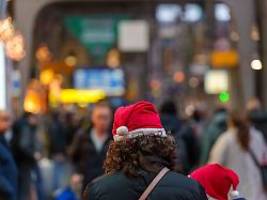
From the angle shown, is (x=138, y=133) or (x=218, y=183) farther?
(x=218, y=183)

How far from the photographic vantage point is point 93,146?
9.33 metres

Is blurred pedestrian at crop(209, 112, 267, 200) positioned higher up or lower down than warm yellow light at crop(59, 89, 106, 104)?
higher up

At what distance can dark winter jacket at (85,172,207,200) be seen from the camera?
444 centimetres

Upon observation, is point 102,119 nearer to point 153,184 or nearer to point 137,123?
point 137,123

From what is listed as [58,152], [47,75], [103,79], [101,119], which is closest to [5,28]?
[101,119]

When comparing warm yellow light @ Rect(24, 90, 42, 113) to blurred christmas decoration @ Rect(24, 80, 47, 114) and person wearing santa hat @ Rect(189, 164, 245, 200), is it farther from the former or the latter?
person wearing santa hat @ Rect(189, 164, 245, 200)

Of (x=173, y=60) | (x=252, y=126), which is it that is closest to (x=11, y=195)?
(x=252, y=126)

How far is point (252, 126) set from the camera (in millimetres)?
10406

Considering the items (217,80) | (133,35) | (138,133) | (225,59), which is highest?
(133,35)

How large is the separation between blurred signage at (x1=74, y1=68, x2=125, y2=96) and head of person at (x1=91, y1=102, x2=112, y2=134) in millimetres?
24098

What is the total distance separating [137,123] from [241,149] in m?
5.34

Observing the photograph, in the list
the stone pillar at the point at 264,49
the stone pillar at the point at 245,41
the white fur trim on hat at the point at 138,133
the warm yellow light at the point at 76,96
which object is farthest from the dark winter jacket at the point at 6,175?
the warm yellow light at the point at 76,96

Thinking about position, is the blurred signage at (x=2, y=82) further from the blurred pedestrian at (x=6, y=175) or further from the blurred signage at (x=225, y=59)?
the blurred signage at (x=225, y=59)

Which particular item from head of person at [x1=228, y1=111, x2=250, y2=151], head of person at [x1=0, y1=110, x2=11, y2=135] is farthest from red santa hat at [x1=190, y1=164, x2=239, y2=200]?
head of person at [x1=0, y1=110, x2=11, y2=135]
